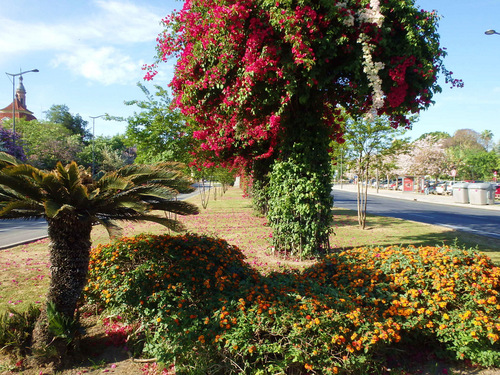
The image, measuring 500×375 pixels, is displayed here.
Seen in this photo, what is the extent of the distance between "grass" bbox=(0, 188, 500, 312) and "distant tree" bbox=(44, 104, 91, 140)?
56641 mm

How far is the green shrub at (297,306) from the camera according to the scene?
2910mm

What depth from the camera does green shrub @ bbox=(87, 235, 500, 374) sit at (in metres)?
2.91

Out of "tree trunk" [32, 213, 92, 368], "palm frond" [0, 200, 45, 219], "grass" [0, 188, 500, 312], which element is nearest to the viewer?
"palm frond" [0, 200, 45, 219]

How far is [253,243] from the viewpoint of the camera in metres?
8.93

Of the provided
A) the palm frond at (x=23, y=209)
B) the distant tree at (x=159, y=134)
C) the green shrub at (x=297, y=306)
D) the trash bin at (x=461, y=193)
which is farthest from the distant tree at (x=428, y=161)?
the palm frond at (x=23, y=209)

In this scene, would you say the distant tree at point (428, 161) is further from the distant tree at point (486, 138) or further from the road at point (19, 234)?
the distant tree at point (486, 138)

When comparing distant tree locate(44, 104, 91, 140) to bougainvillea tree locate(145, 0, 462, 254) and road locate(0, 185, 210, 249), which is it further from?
bougainvillea tree locate(145, 0, 462, 254)

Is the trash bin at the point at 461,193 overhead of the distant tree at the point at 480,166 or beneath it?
beneath

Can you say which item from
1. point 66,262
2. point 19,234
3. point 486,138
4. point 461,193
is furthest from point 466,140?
point 66,262

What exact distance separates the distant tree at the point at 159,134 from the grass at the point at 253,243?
9.81ft

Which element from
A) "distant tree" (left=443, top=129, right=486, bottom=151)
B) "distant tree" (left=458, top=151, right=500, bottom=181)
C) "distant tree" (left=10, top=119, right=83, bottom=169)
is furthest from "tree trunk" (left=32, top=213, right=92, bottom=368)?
"distant tree" (left=443, top=129, right=486, bottom=151)

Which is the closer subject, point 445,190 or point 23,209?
point 23,209

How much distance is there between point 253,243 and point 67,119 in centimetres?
6354

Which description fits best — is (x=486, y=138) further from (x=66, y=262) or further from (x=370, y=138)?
(x=66, y=262)
